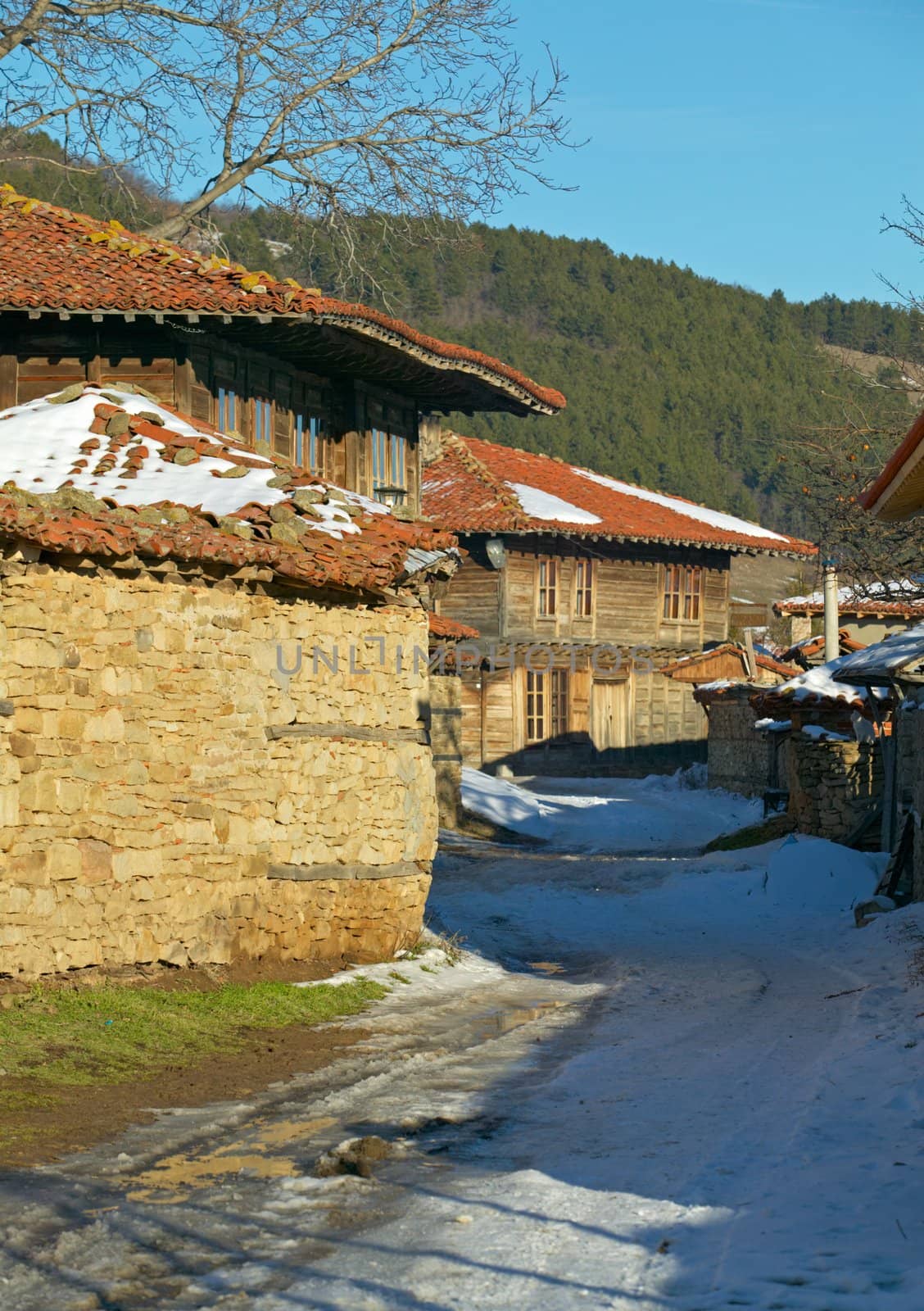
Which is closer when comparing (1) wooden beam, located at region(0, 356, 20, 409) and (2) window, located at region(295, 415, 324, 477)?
(1) wooden beam, located at region(0, 356, 20, 409)

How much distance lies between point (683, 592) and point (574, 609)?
358cm

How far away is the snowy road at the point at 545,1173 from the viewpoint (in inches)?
197

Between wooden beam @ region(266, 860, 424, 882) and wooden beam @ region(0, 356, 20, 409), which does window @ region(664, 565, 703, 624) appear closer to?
wooden beam @ region(0, 356, 20, 409)

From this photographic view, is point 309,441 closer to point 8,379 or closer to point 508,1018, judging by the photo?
point 8,379

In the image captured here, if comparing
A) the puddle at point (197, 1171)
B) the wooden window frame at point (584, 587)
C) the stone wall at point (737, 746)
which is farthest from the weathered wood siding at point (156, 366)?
the wooden window frame at point (584, 587)

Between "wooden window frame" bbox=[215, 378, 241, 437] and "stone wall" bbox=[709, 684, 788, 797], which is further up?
"wooden window frame" bbox=[215, 378, 241, 437]

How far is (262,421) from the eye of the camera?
16297 mm

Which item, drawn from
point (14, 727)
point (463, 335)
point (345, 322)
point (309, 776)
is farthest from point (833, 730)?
point (463, 335)

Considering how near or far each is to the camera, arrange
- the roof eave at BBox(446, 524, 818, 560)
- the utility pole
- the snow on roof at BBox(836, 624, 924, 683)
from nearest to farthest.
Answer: the snow on roof at BBox(836, 624, 924, 683)
the utility pole
the roof eave at BBox(446, 524, 818, 560)

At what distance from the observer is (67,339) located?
14.9 meters

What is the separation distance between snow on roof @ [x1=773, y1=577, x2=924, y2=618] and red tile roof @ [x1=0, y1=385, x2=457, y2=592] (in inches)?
298

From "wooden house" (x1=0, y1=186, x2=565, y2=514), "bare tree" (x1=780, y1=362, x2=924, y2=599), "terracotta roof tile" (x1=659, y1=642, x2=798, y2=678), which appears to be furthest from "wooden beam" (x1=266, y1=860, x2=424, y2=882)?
"terracotta roof tile" (x1=659, y1=642, x2=798, y2=678)

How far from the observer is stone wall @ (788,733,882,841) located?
19281mm

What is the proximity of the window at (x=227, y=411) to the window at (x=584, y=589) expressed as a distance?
21.3m
